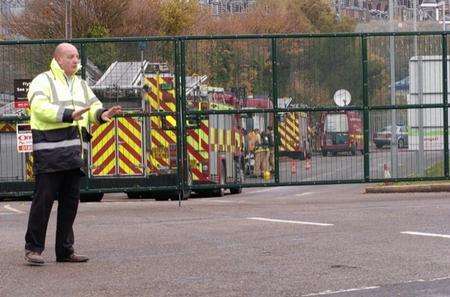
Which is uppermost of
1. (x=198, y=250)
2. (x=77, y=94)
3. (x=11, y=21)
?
(x=11, y=21)

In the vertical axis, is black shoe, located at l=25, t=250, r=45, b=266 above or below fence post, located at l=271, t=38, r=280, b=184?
below

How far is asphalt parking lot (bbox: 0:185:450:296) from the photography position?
8.29 meters

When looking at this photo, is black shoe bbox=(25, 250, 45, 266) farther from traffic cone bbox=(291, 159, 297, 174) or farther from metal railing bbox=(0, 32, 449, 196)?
traffic cone bbox=(291, 159, 297, 174)

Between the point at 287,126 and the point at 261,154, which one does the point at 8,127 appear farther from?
the point at 287,126

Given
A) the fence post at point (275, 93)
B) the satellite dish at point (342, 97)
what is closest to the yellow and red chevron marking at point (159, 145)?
the fence post at point (275, 93)

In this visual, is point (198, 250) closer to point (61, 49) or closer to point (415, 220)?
point (61, 49)

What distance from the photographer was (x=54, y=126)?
30.8 feet

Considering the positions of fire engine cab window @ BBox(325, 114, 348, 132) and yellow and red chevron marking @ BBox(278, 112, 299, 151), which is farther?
fire engine cab window @ BBox(325, 114, 348, 132)

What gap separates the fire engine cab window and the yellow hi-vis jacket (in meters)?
7.97

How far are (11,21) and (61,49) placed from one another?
123 ft

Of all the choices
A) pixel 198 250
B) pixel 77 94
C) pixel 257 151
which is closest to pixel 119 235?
pixel 198 250

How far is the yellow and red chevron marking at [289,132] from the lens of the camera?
16.8m

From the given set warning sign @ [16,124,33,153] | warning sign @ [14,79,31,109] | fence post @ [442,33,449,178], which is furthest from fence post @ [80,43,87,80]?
fence post @ [442,33,449,178]

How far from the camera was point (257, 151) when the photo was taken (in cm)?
1705
